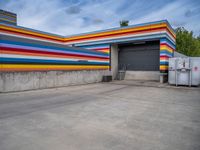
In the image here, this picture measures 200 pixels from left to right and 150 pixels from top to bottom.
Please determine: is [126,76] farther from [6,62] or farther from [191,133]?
[191,133]

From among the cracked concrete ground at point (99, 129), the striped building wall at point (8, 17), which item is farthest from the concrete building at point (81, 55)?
the cracked concrete ground at point (99, 129)

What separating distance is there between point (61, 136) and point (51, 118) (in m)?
1.04

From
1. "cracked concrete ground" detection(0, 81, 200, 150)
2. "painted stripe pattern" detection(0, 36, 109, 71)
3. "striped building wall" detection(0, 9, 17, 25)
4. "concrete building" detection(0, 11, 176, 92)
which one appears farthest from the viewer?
"striped building wall" detection(0, 9, 17, 25)

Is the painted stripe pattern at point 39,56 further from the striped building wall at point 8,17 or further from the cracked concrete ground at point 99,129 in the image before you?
the striped building wall at point 8,17

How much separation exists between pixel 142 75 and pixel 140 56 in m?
1.82

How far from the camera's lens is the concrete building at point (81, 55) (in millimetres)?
7468

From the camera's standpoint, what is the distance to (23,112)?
3.92 meters

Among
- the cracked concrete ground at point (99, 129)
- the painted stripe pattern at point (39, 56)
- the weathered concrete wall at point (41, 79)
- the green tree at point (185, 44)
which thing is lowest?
the cracked concrete ground at point (99, 129)

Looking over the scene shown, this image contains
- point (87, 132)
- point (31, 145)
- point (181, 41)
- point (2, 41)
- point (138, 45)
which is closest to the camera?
point (31, 145)

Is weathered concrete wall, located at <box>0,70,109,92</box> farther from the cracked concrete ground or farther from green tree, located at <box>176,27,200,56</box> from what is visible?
green tree, located at <box>176,27,200,56</box>

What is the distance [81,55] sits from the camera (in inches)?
446

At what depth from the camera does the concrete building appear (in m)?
7.47

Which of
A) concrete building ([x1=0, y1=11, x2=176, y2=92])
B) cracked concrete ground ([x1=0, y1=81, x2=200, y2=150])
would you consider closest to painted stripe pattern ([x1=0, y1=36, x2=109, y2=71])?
concrete building ([x1=0, y1=11, x2=176, y2=92])

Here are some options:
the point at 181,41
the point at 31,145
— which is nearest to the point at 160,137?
the point at 31,145
